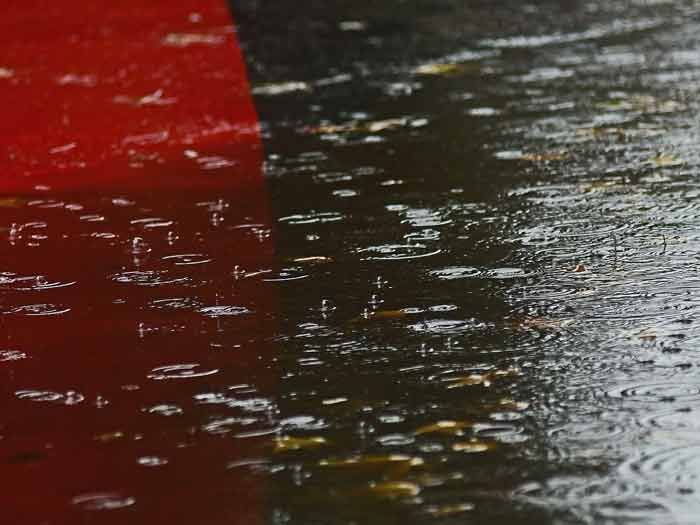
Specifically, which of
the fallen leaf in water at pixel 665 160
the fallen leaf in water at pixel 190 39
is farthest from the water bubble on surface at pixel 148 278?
the fallen leaf in water at pixel 190 39

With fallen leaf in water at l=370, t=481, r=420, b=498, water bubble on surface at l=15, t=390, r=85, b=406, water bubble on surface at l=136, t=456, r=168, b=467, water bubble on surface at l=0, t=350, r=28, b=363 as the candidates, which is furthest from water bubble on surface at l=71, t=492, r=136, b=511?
water bubble on surface at l=0, t=350, r=28, b=363

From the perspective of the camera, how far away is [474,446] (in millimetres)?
4531

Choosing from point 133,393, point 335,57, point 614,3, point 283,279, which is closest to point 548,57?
point 335,57

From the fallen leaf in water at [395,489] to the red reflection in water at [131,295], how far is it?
1.11 feet

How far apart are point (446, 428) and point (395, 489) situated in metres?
0.48

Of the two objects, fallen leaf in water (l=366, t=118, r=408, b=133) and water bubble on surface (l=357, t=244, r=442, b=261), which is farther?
fallen leaf in water (l=366, t=118, r=408, b=133)

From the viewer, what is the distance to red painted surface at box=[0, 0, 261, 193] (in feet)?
29.3

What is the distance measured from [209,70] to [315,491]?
834 centimetres

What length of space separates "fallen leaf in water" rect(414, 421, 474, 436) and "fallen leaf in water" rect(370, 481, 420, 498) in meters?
0.38

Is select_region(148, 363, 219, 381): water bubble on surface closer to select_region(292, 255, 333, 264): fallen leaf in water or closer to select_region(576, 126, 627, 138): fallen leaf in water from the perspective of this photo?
select_region(292, 255, 333, 264): fallen leaf in water

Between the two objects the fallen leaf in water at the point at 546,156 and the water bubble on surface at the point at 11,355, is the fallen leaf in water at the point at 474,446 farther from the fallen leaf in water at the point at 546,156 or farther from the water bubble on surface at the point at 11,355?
the fallen leaf in water at the point at 546,156

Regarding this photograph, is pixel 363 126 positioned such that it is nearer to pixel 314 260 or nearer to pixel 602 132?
pixel 602 132

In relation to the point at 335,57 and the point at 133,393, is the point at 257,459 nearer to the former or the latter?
the point at 133,393

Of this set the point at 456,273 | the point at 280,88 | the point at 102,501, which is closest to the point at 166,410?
the point at 102,501
